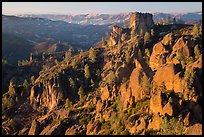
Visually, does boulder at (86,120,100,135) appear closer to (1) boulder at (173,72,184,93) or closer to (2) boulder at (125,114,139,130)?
(2) boulder at (125,114,139,130)

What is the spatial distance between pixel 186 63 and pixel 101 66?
69615 mm

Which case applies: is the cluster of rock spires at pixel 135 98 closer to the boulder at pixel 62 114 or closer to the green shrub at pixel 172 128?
the boulder at pixel 62 114

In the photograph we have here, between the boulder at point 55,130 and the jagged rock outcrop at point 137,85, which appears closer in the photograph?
the jagged rock outcrop at point 137,85

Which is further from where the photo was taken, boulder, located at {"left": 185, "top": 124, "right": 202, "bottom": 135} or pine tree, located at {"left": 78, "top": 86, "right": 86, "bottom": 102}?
pine tree, located at {"left": 78, "top": 86, "right": 86, "bottom": 102}

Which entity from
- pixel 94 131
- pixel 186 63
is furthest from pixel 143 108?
pixel 186 63

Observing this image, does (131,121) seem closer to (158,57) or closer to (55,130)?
(55,130)

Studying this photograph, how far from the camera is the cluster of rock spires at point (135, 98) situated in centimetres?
8850

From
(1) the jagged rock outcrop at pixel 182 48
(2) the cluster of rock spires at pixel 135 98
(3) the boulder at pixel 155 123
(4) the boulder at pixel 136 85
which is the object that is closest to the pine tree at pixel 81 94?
(2) the cluster of rock spires at pixel 135 98

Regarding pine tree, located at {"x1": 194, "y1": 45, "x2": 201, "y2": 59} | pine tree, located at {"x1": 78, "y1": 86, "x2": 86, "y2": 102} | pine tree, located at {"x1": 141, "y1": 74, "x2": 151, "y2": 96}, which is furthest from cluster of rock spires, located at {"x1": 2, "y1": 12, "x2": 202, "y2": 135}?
pine tree, located at {"x1": 194, "y1": 45, "x2": 201, "y2": 59}

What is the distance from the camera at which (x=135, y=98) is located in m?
110

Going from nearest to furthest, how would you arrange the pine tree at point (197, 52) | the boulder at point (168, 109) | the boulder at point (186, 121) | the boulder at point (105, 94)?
the boulder at point (186, 121)
the boulder at point (168, 109)
the pine tree at point (197, 52)
the boulder at point (105, 94)

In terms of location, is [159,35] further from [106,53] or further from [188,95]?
[188,95]

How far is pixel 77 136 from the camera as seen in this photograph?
102m

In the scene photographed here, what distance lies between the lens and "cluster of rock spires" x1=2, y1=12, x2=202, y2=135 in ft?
290
